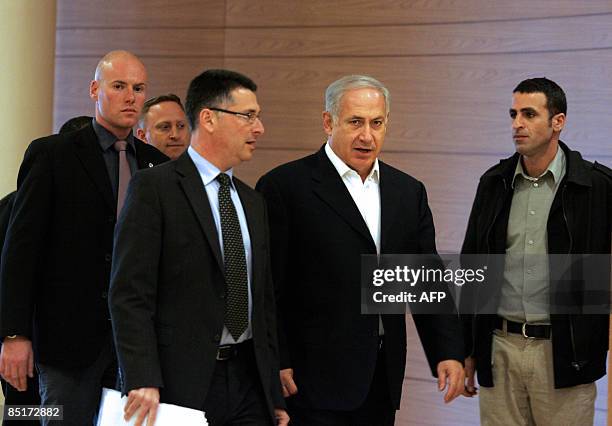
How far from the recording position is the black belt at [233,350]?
2.73 meters

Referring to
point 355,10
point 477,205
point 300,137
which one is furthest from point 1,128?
point 477,205

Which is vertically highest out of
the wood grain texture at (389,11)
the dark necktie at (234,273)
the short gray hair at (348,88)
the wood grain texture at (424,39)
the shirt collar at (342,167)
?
the wood grain texture at (389,11)

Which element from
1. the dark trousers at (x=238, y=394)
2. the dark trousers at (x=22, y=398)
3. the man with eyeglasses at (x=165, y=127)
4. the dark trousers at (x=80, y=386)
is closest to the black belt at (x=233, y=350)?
the dark trousers at (x=238, y=394)

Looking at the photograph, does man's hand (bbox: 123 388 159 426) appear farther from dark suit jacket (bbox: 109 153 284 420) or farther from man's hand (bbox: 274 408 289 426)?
man's hand (bbox: 274 408 289 426)

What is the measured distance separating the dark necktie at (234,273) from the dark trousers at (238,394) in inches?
3.2

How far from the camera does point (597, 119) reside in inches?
184

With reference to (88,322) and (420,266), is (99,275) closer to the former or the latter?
(88,322)

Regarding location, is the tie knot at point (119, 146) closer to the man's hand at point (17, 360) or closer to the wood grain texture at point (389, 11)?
the man's hand at point (17, 360)

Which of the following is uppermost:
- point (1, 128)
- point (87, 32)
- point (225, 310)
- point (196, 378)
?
point (87, 32)

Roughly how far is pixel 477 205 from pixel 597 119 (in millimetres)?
1248

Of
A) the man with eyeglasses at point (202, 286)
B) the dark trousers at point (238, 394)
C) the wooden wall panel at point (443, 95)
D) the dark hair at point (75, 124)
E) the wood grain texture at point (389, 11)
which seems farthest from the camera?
the wood grain texture at point (389, 11)

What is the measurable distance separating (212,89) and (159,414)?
100 centimetres

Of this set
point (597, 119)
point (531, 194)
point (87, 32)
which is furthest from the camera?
point (87, 32)

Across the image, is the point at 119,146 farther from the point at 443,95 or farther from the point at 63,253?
the point at 443,95
